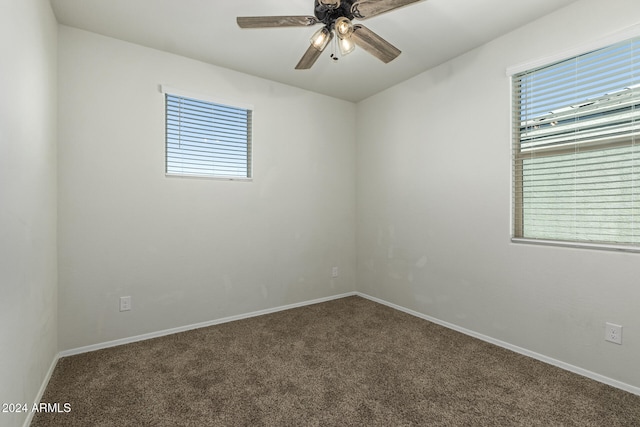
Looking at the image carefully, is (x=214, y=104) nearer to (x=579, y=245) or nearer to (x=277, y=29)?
(x=277, y=29)

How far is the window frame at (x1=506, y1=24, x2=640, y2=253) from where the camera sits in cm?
192

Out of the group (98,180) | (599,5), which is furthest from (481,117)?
(98,180)

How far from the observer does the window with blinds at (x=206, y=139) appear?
2842 millimetres

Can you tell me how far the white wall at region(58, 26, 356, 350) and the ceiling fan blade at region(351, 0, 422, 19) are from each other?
5.84 feet

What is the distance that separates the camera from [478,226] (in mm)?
2680

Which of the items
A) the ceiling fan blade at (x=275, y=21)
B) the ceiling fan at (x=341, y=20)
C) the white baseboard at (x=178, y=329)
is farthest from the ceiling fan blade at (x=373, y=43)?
the white baseboard at (x=178, y=329)

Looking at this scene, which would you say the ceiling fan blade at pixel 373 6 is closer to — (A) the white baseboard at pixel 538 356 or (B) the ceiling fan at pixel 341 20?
(B) the ceiling fan at pixel 341 20

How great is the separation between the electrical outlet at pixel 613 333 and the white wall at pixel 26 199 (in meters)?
3.22

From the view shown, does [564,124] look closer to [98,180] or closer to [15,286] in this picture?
[15,286]

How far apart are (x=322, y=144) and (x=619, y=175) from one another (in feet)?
8.83

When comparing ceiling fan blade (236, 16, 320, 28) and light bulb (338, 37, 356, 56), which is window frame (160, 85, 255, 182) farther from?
light bulb (338, 37, 356, 56)

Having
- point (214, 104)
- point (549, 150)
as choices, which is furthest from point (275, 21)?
point (549, 150)

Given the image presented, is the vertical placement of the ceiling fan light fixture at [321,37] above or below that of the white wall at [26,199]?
above

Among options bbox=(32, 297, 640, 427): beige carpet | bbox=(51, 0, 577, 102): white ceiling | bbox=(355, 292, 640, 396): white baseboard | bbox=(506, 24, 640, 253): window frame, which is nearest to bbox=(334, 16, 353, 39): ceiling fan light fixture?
bbox=(51, 0, 577, 102): white ceiling
